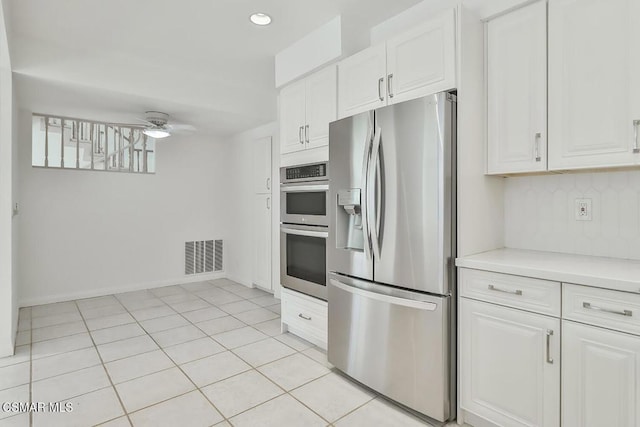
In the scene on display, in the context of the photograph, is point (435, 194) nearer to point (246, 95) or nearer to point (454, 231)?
point (454, 231)

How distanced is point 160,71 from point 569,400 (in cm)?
403

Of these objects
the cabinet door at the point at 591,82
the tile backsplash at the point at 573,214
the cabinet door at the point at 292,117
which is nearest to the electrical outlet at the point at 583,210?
the tile backsplash at the point at 573,214

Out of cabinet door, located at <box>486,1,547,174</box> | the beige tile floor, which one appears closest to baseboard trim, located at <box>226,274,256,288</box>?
the beige tile floor

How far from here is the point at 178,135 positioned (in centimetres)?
507

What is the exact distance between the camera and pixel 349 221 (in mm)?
2336

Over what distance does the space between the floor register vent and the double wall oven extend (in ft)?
8.79

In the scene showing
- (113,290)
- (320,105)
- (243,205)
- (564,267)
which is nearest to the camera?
(564,267)

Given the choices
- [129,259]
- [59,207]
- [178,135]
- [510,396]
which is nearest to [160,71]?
[178,135]

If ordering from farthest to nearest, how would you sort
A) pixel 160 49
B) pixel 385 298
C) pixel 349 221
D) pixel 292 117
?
pixel 160 49 < pixel 292 117 < pixel 349 221 < pixel 385 298

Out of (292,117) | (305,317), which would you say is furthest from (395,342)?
(292,117)

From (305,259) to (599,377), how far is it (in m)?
1.96

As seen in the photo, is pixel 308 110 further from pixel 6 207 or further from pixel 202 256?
pixel 202 256

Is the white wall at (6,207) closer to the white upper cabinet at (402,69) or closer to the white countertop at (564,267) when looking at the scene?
the white upper cabinet at (402,69)

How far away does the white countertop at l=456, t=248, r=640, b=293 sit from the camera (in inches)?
54.6
